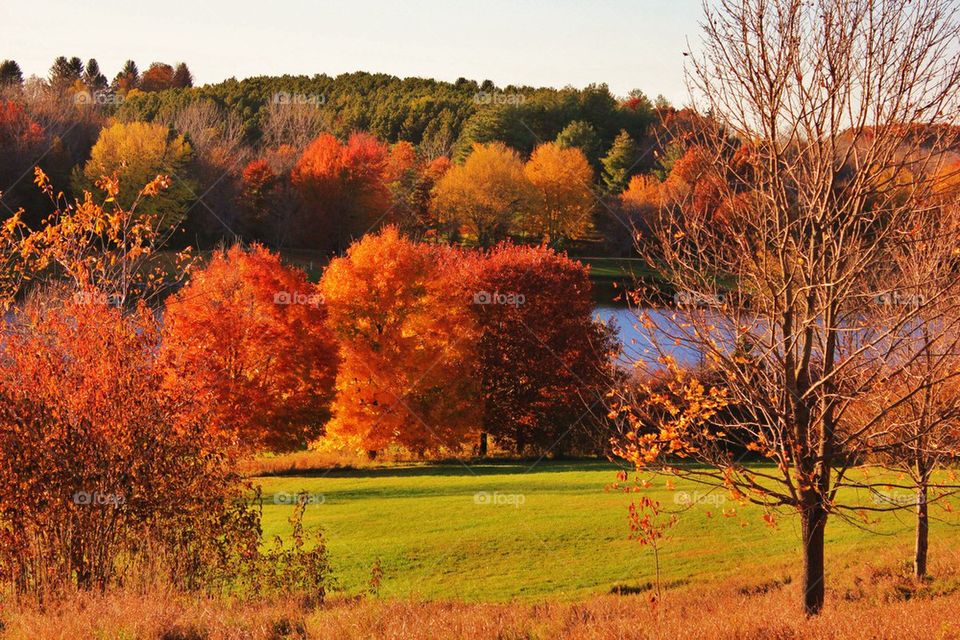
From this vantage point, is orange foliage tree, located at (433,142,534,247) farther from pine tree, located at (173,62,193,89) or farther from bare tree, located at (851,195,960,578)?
pine tree, located at (173,62,193,89)

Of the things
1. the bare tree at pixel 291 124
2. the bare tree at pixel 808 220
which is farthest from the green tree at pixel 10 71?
the bare tree at pixel 808 220

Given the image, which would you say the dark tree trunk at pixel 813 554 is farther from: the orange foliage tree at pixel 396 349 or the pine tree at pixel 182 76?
the pine tree at pixel 182 76

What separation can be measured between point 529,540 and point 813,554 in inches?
404

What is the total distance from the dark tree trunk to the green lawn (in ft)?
9.18

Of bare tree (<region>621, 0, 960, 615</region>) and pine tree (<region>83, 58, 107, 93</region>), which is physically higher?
pine tree (<region>83, 58, 107, 93</region>)

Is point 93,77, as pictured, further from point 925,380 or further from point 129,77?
point 925,380

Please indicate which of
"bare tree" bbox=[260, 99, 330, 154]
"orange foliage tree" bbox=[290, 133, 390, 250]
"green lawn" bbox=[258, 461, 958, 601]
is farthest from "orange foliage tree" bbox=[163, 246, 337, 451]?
"bare tree" bbox=[260, 99, 330, 154]

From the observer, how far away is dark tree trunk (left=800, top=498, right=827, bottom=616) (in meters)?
9.01

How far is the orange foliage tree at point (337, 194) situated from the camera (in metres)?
82.8

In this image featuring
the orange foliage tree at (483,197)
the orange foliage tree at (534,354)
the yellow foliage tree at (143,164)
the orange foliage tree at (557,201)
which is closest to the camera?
the orange foliage tree at (534,354)

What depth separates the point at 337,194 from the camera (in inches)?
3312

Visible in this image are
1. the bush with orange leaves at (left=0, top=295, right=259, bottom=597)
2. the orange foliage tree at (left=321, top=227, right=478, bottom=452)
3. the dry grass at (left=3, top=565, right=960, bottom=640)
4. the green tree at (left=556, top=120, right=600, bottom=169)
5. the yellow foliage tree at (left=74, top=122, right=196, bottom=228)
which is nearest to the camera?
the dry grass at (left=3, top=565, right=960, bottom=640)

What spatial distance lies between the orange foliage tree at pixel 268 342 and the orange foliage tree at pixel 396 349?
3.50 ft

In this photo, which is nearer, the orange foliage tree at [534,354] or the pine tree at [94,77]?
the orange foliage tree at [534,354]
